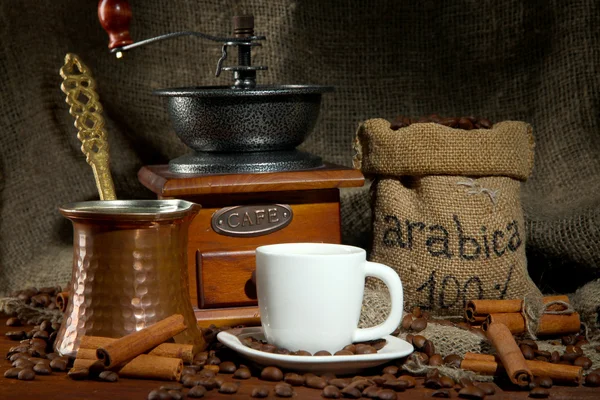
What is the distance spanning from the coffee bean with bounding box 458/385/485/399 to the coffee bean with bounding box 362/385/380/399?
0.12 metres

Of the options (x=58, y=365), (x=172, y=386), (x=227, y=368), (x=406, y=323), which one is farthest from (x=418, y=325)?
(x=58, y=365)

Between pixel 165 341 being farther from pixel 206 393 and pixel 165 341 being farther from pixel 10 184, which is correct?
pixel 10 184

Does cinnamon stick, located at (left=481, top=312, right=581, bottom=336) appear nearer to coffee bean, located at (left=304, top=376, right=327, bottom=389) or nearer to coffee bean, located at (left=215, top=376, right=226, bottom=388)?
coffee bean, located at (left=304, top=376, right=327, bottom=389)

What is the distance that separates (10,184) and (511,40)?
46.1 inches

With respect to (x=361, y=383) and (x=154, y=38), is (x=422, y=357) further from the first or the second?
(x=154, y=38)

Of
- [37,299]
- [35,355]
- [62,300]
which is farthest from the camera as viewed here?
[37,299]

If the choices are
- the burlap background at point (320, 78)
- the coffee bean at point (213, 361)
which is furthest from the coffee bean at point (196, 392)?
the burlap background at point (320, 78)

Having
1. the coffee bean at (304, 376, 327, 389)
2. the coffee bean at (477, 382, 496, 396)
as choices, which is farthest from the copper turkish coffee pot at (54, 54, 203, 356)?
the coffee bean at (477, 382, 496, 396)

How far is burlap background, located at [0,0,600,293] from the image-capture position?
7.03ft

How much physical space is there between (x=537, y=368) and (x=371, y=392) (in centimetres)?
26

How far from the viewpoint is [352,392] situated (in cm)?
129

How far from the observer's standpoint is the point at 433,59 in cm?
225

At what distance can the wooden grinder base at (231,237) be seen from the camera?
5.32 feet

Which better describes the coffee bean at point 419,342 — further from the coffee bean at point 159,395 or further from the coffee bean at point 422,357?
the coffee bean at point 159,395
